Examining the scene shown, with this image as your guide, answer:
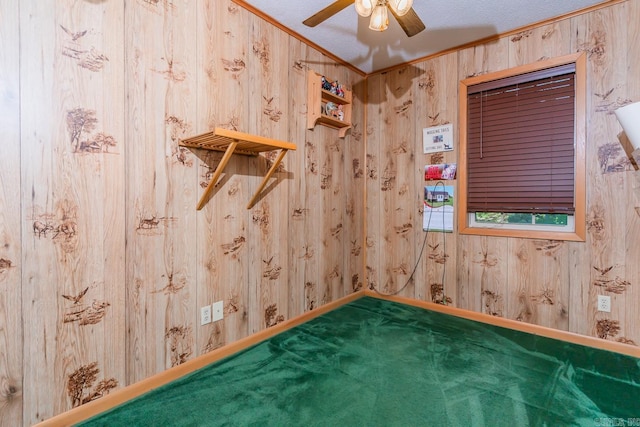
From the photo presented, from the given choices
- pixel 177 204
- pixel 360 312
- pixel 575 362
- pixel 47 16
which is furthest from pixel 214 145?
pixel 575 362

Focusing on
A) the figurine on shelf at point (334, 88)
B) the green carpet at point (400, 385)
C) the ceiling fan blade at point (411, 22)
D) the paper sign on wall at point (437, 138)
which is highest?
the figurine on shelf at point (334, 88)

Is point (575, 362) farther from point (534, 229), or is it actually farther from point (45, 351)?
point (45, 351)

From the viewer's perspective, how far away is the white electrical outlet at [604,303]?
2203 mm

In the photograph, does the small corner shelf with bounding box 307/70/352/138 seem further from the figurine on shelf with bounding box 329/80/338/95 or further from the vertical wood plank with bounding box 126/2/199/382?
the vertical wood plank with bounding box 126/2/199/382

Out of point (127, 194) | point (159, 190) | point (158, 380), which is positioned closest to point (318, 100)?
point (159, 190)

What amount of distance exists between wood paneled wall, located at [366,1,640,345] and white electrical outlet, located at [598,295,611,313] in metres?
0.03

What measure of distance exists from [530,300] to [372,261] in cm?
145

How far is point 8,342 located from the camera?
1.32 m

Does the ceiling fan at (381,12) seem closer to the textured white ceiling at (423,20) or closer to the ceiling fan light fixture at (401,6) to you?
the ceiling fan light fixture at (401,6)

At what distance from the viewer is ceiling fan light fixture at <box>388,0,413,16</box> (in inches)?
59.7

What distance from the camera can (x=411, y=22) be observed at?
1.76 metres

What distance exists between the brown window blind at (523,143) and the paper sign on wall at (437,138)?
167 millimetres

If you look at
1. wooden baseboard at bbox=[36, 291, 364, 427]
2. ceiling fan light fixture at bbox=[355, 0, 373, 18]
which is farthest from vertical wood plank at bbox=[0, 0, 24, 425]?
ceiling fan light fixture at bbox=[355, 0, 373, 18]

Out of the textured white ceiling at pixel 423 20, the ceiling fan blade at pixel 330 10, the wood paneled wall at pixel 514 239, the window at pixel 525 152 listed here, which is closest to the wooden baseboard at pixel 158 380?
the wood paneled wall at pixel 514 239
